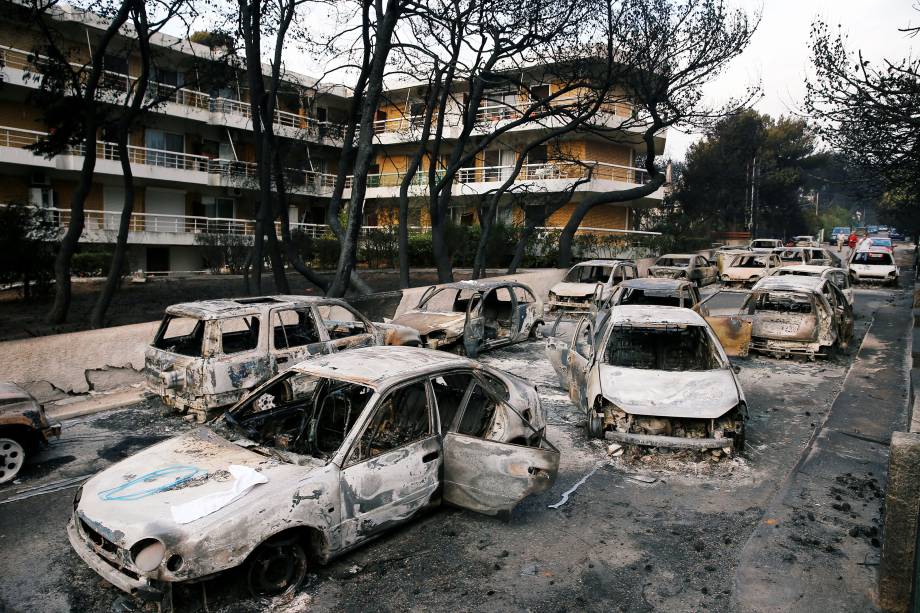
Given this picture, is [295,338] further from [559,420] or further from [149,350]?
[559,420]

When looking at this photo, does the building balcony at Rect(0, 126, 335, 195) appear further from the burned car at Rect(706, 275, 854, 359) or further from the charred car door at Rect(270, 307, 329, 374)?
the burned car at Rect(706, 275, 854, 359)

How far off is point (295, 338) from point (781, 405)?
6985 mm

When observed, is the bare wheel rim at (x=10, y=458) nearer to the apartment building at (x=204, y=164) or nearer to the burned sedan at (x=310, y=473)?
the burned sedan at (x=310, y=473)

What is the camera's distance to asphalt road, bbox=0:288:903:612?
409 centimetres

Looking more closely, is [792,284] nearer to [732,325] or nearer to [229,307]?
[732,325]

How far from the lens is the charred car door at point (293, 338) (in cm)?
816

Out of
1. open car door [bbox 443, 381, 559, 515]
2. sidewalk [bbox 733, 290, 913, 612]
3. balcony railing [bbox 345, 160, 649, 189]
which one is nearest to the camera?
sidewalk [bbox 733, 290, 913, 612]

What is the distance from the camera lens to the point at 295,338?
874 centimetres

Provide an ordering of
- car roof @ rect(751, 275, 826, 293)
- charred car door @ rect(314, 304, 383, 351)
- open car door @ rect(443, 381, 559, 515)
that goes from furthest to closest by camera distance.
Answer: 1. car roof @ rect(751, 275, 826, 293)
2. charred car door @ rect(314, 304, 383, 351)
3. open car door @ rect(443, 381, 559, 515)

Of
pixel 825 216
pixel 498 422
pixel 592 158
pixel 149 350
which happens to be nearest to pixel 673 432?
pixel 498 422

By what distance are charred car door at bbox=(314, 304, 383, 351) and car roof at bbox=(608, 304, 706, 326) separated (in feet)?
11.8

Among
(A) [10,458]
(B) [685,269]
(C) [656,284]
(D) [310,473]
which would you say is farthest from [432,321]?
(B) [685,269]

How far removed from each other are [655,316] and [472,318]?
4470 millimetres

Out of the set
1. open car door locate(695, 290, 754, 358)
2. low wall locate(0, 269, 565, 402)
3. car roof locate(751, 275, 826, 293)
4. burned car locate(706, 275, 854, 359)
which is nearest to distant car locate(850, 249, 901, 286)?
burned car locate(706, 275, 854, 359)
